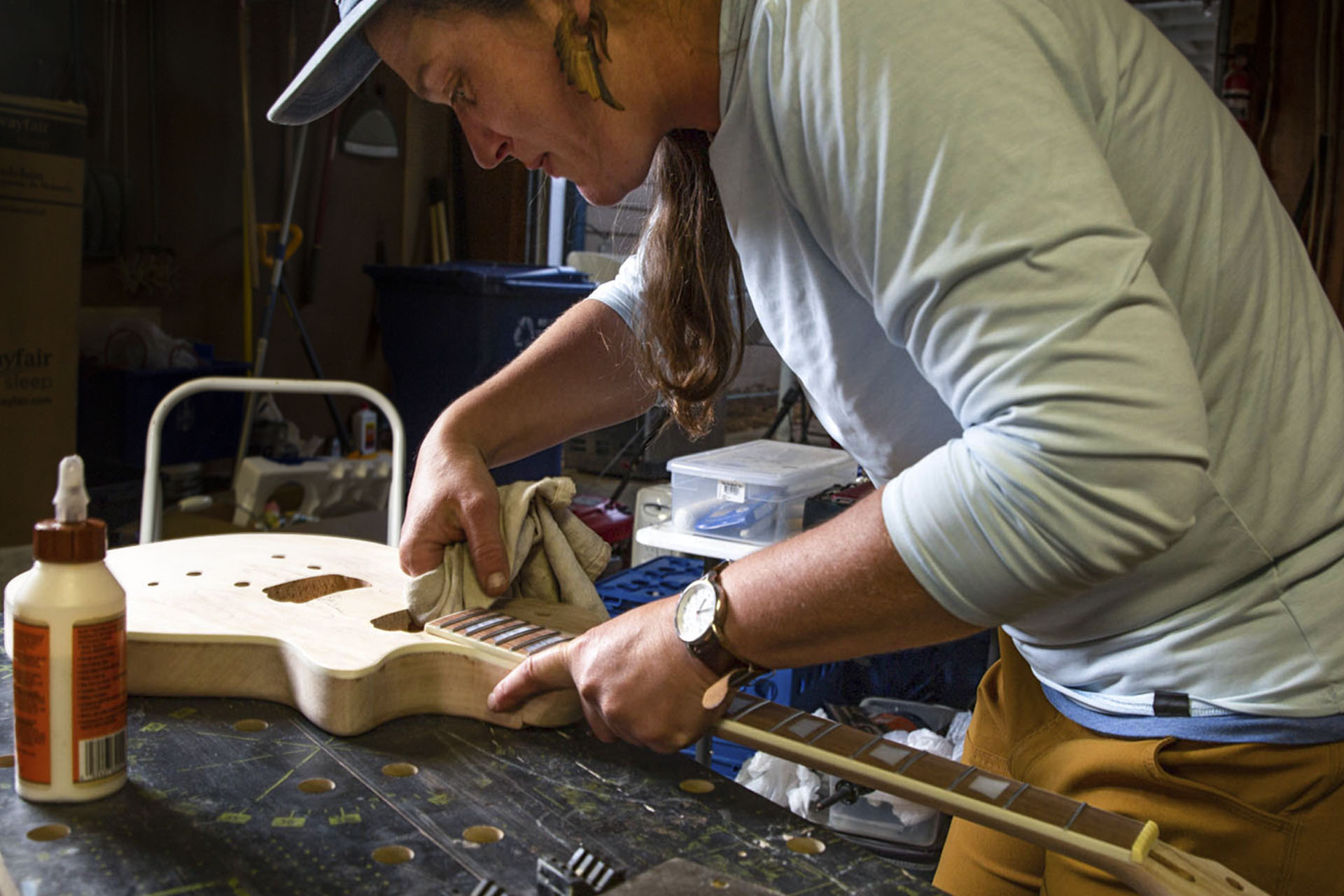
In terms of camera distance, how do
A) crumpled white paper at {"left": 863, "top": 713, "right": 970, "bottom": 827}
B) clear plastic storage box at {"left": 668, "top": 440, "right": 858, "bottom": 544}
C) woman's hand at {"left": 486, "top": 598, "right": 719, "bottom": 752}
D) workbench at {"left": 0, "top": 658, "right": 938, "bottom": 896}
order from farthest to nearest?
clear plastic storage box at {"left": 668, "top": 440, "right": 858, "bottom": 544}
crumpled white paper at {"left": 863, "top": 713, "right": 970, "bottom": 827}
woman's hand at {"left": 486, "top": 598, "right": 719, "bottom": 752}
workbench at {"left": 0, "top": 658, "right": 938, "bottom": 896}

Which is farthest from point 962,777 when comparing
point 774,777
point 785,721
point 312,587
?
point 774,777

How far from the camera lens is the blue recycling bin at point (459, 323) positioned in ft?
11.9

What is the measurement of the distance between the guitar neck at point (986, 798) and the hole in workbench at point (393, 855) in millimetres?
257

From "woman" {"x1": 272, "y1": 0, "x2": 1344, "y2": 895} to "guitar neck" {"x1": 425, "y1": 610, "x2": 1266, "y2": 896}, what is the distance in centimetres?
8

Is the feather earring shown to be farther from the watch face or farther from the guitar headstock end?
the guitar headstock end

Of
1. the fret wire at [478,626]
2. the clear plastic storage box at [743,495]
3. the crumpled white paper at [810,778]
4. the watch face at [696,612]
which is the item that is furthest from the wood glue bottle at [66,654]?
the clear plastic storage box at [743,495]

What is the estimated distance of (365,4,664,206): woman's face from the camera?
2.96 feet

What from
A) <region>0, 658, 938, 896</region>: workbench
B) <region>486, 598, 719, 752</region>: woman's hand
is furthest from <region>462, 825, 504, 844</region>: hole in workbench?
<region>486, 598, 719, 752</region>: woman's hand

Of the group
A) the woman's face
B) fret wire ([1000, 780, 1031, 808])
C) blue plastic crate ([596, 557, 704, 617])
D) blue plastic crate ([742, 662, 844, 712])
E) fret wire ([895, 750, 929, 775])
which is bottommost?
blue plastic crate ([742, 662, 844, 712])

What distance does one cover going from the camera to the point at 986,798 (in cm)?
81

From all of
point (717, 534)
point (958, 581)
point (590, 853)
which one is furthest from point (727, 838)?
point (717, 534)

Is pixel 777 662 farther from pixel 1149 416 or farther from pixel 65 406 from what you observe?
pixel 65 406

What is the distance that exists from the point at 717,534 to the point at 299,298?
298 centimetres

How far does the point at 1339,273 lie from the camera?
3643 mm
